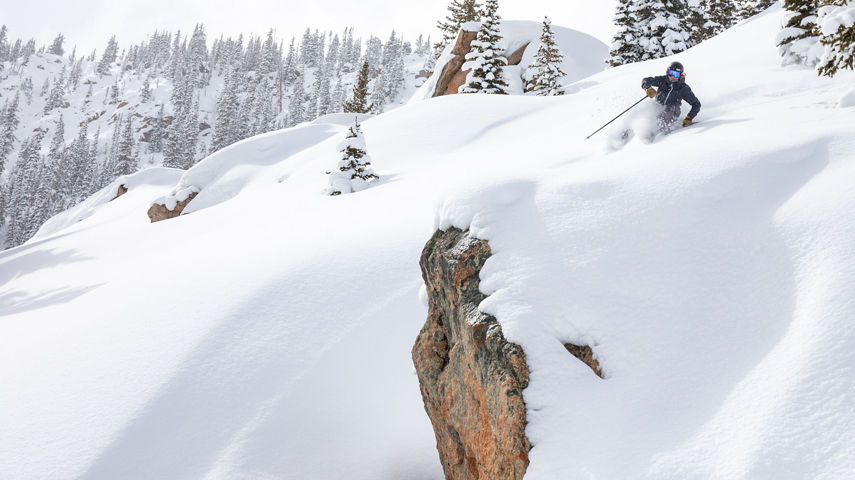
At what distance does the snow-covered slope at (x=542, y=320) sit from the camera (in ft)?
10.5

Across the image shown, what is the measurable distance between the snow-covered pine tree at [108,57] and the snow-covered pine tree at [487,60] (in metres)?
173

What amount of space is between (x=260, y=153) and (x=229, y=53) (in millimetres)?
128496

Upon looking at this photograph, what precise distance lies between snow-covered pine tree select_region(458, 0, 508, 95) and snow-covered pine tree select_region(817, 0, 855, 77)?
1926 cm

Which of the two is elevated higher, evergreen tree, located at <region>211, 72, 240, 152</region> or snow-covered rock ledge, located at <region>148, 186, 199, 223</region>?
evergreen tree, located at <region>211, 72, 240, 152</region>

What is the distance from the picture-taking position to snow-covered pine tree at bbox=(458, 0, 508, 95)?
27344mm

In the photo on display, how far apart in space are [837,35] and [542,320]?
30.2 ft

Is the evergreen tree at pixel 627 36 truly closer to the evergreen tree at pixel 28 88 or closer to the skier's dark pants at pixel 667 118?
the skier's dark pants at pixel 667 118

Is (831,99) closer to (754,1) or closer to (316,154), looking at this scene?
(316,154)

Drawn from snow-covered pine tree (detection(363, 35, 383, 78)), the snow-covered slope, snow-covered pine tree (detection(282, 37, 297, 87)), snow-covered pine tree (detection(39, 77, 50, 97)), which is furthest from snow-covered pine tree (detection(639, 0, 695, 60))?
snow-covered pine tree (detection(39, 77, 50, 97))

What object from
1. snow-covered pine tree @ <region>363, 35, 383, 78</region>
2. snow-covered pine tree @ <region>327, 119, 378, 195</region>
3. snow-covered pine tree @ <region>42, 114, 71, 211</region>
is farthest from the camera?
snow-covered pine tree @ <region>363, 35, 383, 78</region>

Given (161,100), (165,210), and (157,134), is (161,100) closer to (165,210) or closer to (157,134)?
(157,134)

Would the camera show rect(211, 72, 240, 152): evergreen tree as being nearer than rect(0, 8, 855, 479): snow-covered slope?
No

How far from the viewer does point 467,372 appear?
15.0 feet

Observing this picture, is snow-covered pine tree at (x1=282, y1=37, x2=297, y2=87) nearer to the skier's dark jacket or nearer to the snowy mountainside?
the snowy mountainside
